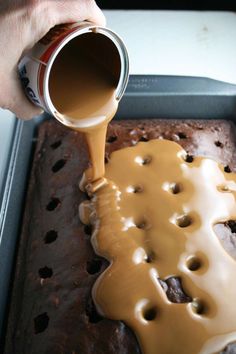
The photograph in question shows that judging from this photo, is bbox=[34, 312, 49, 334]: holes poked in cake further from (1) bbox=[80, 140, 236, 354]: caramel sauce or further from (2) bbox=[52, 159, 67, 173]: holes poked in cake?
(2) bbox=[52, 159, 67, 173]: holes poked in cake

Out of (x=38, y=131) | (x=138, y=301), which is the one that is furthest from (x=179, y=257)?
(x=38, y=131)

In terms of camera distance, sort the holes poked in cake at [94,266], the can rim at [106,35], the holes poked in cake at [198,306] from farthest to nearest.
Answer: the holes poked in cake at [94,266] → the holes poked in cake at [198,306] → the can rim at [106,35]

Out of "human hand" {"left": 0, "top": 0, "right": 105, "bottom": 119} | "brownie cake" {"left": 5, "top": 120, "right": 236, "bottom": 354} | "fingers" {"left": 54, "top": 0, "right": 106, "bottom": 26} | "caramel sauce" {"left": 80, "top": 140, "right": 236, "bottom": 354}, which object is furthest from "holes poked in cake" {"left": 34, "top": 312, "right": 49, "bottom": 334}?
"fingers" {"left": 54, "top": 0, "right": 106, "bottom": 26}

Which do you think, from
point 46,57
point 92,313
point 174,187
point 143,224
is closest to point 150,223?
point 143,224

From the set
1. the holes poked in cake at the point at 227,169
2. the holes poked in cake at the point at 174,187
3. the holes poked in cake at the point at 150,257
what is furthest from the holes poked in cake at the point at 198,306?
the holes poked in cake at the point at 227,169

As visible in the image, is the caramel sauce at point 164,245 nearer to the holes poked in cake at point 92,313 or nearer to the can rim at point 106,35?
the holes poked in cake at point 92,313

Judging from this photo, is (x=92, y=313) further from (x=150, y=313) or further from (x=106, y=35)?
(x=106, y=35)
